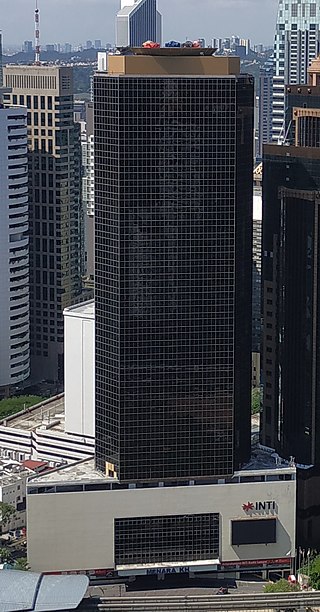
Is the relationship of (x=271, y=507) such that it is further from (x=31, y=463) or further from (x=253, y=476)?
(x=31, y=463)

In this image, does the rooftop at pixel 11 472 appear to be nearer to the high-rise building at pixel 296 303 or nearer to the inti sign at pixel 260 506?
the high-rise building at pixel 296 303

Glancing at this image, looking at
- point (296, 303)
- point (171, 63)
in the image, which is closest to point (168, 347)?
point (296, 303)

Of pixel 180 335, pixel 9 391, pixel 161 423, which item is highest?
pixel 180 335

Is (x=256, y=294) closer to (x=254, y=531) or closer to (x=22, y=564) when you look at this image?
(x=254, y=531)

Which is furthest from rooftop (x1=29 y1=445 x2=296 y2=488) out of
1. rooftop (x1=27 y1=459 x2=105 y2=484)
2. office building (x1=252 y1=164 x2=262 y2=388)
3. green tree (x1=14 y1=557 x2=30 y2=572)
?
office building (x1=252 y1=164 x2=262 y2=388)

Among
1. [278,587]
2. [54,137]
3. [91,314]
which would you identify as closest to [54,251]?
[54,137]

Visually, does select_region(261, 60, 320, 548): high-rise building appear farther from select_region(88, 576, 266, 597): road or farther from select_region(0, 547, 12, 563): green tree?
select_region(0, 547, 12, 563): green tree
